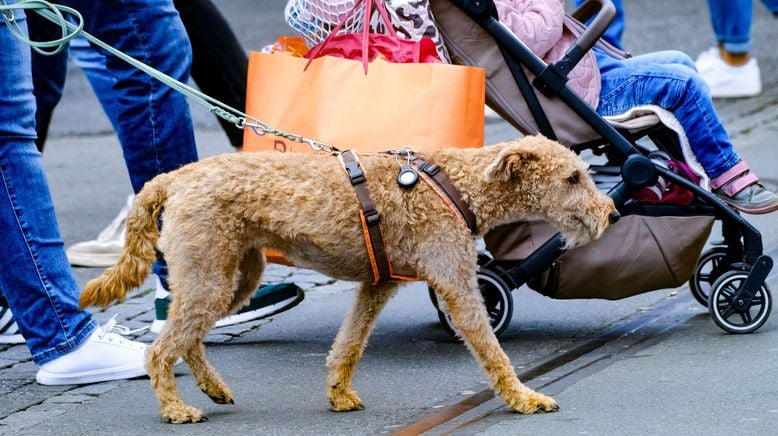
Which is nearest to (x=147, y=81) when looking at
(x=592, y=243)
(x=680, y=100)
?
(x=592, y=243)

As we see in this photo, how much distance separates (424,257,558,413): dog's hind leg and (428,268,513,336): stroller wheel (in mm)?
638

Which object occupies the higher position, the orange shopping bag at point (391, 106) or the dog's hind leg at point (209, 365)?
the orange shopping bag at point (391, 106)

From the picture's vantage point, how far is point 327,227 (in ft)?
13.2

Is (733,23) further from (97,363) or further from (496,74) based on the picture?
(97,363)

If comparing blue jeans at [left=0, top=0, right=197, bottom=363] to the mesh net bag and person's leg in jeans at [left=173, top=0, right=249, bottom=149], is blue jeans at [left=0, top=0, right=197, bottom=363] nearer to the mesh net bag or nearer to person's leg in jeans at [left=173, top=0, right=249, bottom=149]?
the mesh net bag

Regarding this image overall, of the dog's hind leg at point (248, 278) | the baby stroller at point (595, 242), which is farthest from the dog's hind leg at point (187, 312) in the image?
the baby stroller at point (595, 242)

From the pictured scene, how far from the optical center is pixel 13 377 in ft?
15.4

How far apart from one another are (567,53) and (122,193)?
4206 mm

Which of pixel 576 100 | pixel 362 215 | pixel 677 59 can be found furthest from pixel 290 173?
pixel 677 59

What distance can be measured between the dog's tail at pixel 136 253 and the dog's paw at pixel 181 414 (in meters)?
0.40

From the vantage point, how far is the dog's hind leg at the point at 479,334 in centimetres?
400

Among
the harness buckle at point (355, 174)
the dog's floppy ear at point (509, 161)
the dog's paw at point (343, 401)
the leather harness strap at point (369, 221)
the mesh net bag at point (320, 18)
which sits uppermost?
the mesh net bag at point (320, 18)

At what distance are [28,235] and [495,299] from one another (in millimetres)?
1743

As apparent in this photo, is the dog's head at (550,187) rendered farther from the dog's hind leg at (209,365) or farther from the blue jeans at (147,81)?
the blue jeans at (147,81)
